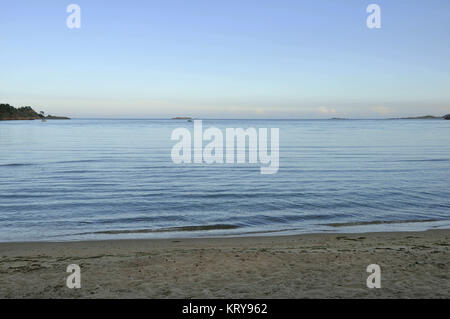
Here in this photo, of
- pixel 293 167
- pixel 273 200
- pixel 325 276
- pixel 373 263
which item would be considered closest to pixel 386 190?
pixel 273 200

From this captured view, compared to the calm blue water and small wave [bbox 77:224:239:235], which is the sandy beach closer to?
small wave [bbox 77:224:239:235]

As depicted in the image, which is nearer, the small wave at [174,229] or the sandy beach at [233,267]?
the sandy beach at [233,267]

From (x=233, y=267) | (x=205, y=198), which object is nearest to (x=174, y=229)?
(x=233, y=267)

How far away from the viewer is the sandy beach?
281 inches

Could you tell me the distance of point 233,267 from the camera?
861 centimetres

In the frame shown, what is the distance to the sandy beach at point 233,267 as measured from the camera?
7125 mm

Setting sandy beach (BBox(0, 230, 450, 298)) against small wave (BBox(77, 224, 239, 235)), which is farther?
small wave (BBox(77, 224, 239, 235))

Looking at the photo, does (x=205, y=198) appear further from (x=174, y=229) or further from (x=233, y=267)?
(x=233, y=267)

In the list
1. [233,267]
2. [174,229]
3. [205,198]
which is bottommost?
[174,229]

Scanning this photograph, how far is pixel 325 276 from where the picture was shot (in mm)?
7969

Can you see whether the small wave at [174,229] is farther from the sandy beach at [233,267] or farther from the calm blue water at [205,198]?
the sandy beach at [233,267]

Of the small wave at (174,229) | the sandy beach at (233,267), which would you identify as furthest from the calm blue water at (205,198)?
the sandy beach at (233,267)

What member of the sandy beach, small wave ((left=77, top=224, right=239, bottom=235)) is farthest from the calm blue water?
the sandy beach
